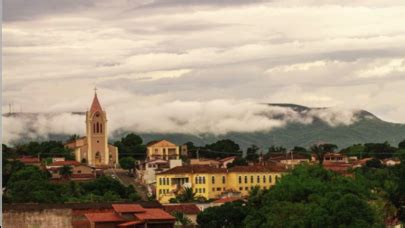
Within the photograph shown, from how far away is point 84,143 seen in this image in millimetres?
136875

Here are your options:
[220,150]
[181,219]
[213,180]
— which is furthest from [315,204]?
[220,150]

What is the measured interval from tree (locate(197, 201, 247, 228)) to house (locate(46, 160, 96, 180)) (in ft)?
127

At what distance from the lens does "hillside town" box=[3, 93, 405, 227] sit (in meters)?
55.3

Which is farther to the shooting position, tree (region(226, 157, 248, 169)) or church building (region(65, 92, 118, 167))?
church building (region(65, 92, 118, 167))

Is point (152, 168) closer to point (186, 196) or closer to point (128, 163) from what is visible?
point (128, 163)

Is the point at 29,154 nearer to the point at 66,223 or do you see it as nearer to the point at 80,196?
the point at 80,196

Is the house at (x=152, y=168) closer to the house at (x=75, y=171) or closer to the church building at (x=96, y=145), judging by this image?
the house at (x=75, y=171)

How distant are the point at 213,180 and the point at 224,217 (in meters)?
38.0

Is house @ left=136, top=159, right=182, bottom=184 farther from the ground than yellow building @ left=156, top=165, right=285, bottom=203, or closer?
farther from the ground

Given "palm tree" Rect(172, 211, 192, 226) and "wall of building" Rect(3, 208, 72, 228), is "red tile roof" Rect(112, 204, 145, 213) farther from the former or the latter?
"palm tree" Rect(172, 211, 192, 226)

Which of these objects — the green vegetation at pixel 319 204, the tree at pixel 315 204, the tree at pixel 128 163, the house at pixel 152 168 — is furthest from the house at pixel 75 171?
the tree at pixel 315 204

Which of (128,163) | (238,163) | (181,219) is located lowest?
(181,219)

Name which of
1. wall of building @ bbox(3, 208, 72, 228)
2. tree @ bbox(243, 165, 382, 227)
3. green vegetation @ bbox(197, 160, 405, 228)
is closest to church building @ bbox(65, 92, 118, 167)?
green vegetation @ bbox(197, 160, 405, 228)

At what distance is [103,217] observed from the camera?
54.8 m
